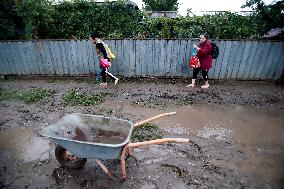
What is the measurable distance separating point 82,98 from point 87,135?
3.10 m

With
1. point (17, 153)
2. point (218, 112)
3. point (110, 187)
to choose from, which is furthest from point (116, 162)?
point (218, 112)

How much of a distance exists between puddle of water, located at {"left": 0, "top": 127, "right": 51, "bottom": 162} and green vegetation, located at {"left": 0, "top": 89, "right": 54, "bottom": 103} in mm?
1793

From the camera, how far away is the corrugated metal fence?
8.89m

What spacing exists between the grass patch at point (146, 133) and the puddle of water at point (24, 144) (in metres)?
2.08

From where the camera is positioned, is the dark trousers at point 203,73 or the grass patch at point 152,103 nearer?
the grass patch at point 152,103

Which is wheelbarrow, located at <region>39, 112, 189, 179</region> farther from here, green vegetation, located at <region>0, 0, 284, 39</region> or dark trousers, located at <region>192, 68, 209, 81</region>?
green vegetation, located at <region>0, 0, 284, 39</region>

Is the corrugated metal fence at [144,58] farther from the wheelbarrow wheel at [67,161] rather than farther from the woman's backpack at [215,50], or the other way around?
Answer: the wheelbarrow wheel at [67,161]

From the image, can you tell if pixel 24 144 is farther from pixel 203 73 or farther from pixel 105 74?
pixel 203 73

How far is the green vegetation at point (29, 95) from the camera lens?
833cm

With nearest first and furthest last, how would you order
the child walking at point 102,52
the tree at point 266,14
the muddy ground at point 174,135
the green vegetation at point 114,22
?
the muddy ground at point 174,135 → the child walking at point 102,52 → the tree at point 266,14 → the green vegetation at point 114,22

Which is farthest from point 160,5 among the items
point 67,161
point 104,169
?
point 104,169

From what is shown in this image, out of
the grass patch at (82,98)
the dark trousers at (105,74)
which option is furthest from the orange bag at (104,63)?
the grass patch at (82,98)

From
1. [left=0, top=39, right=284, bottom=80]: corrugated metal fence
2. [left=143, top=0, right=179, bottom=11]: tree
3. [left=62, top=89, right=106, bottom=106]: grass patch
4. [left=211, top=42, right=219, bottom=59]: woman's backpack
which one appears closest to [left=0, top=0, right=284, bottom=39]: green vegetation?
[left=0, top=39, right=284, bottom=80]: corrugated metal fence

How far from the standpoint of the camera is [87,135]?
528 centimetres
